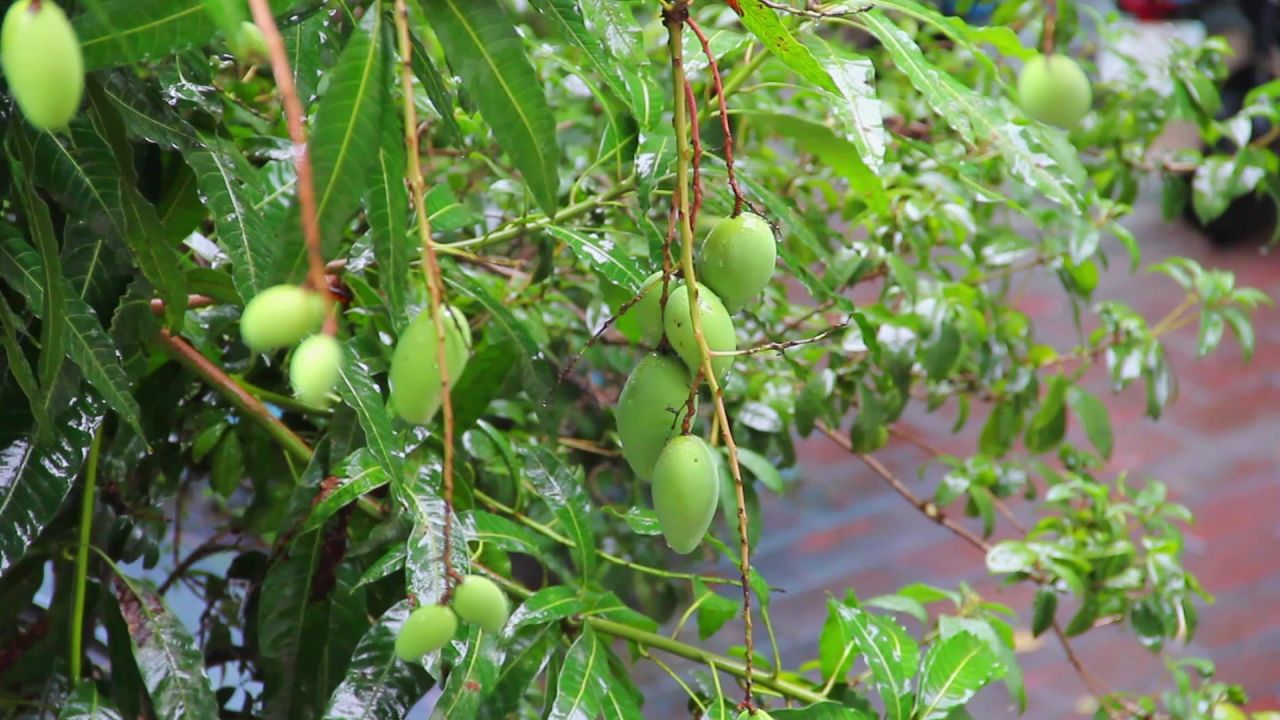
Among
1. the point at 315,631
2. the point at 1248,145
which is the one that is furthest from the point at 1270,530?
the point at 315,631

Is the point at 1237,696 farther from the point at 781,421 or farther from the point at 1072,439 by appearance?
the point at 1072,439

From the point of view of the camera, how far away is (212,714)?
25.9 inches

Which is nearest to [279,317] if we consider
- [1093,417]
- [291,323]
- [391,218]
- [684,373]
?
[291,323]

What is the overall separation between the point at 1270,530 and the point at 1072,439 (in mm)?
480

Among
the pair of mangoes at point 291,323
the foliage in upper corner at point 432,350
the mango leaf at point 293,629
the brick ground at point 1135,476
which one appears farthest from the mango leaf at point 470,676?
the brick ground at point 1135,476

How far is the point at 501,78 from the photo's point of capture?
412 millimetres

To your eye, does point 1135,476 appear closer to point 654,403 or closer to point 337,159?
point 654,403

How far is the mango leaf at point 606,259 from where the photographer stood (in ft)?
2.28

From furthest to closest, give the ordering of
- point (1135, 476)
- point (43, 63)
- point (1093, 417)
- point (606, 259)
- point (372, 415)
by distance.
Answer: point (1135, 476), point (1093, 417), point (606, 259), point (372, 415), point (43, 63)

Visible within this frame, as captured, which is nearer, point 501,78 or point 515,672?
point 501,78

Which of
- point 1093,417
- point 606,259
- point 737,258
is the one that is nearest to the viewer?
point 737,258

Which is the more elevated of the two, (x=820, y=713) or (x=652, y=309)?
(x=652, y=309)

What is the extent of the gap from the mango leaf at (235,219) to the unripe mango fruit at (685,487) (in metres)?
0.20

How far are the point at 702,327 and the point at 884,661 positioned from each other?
0.33m
